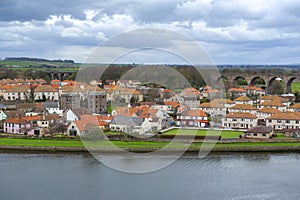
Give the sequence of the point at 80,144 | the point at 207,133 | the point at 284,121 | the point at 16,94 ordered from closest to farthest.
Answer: the point at 80,144
the point at 207,133
the point at 284,121
the point at 16,94

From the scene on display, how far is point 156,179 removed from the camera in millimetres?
Answer: 7965

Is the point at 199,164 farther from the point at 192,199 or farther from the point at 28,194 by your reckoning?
the point at 28,194

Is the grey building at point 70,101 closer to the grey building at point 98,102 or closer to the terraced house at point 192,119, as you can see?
the grey building at point 98,102

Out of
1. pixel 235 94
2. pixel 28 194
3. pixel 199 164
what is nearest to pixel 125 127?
pixel 199 164

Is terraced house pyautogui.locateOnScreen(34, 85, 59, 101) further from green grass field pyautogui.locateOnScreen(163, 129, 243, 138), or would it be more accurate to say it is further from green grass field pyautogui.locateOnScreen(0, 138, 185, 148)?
green grass field pyautogui.locateOnScreen(163, 129, 243, 138)

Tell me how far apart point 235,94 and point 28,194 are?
18443 millimetres

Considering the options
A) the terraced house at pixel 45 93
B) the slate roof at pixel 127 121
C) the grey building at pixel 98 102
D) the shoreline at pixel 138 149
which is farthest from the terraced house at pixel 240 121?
the terraced house at pixel 45 93

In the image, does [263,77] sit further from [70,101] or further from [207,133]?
[207,133]

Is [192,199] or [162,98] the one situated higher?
[162,98]

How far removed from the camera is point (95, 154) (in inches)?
401

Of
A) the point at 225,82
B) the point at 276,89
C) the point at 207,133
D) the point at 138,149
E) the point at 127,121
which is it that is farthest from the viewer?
the point at 225,82

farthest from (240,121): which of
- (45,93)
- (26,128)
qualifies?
(45,93)

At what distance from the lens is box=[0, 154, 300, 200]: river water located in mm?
7023

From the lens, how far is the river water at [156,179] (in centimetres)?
702
